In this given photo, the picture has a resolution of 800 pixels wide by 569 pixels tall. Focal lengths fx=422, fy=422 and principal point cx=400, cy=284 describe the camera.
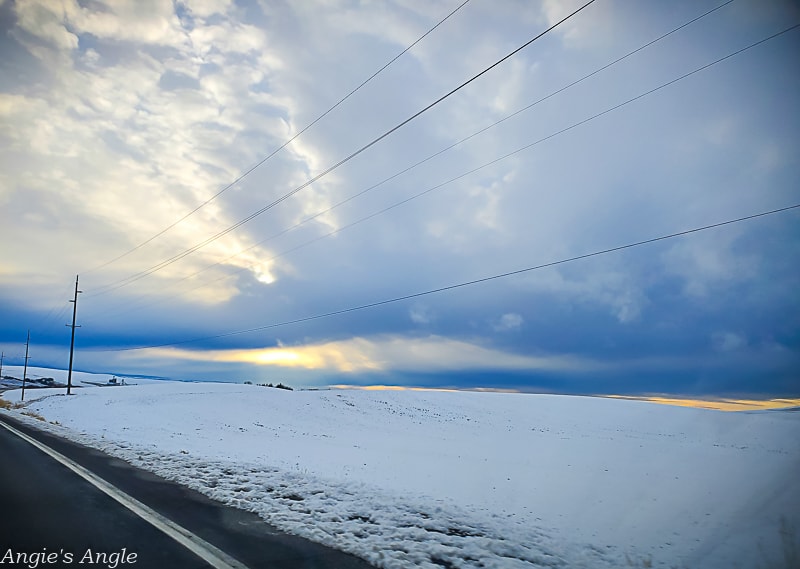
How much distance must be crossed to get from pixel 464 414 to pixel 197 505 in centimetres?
4486

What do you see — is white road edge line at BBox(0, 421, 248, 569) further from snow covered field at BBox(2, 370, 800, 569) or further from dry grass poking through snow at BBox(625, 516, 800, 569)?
dry grass poking through snow at BBox(625, 516, 800, 569)

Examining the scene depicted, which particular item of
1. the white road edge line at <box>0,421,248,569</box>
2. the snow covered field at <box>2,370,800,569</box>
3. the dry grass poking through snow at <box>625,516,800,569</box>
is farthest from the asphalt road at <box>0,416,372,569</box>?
the dry grass poking through snow at <box>625,516,800,569</box>

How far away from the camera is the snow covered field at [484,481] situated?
7.93 metres

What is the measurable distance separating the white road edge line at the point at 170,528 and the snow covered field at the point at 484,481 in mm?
1601

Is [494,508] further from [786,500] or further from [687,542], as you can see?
[786,500]

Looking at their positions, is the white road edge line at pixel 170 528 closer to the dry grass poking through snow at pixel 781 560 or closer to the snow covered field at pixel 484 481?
the snow covered field at pixel 484 481

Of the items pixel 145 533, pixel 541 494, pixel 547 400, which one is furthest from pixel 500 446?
pixel 547 400

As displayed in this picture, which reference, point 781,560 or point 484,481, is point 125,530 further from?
point 484,481

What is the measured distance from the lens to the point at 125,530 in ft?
23.0

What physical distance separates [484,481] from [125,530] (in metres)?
13.1

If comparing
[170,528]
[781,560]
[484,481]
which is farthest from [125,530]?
[484,481]

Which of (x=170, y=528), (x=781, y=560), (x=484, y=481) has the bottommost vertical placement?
(x=484, y=481)

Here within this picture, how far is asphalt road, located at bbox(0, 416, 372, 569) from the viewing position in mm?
5945

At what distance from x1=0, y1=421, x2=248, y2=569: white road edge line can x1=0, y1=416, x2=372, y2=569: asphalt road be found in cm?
10
